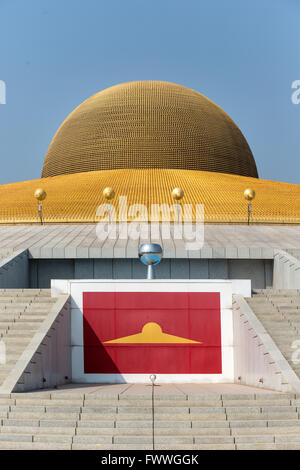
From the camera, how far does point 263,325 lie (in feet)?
42.4

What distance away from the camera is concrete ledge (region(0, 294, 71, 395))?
1056cm

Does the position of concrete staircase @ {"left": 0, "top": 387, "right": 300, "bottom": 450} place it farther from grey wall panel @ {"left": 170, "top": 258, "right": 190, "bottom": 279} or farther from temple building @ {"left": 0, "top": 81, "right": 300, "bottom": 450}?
grey wall panel @ {"left": 170, "top": 258, "right": 190, "bottom": 279}

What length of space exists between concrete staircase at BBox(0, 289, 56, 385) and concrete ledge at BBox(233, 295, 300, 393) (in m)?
4.19

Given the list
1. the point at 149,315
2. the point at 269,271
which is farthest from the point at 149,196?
the point at 149,315

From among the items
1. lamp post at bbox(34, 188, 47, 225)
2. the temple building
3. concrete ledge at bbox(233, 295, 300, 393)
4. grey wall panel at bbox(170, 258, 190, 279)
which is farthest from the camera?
lamp post at bbox(34, 188, 47, 225)

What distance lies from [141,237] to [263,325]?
8.61 metres

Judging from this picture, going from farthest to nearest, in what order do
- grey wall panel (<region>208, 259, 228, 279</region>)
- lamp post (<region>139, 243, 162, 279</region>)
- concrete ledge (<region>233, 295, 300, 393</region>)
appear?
grey wall panel (<region>208, 259, 228, 279</region>) < lamp post (<region>139, 243, 162, 279</region>) < concrete ledge (<region>233, 295, 300, 393</region>)

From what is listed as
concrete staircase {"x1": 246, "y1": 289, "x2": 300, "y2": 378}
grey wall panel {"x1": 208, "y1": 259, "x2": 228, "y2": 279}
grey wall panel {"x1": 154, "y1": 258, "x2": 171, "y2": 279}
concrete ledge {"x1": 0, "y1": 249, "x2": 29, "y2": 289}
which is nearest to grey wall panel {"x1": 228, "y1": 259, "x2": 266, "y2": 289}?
grey wall panel {"x1": 208, "y1": 259, "x2": 228, "y2": 279}

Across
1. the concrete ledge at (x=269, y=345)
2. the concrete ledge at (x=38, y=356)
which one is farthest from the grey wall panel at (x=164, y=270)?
the concrete ledge at (x=38, y=356)

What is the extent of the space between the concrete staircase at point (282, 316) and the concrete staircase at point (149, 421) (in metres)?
1.84

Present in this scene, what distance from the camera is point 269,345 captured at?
459 inches

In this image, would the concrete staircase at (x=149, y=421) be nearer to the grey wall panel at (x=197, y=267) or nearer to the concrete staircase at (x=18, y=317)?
the concrete staircase at (x=18, y=317)

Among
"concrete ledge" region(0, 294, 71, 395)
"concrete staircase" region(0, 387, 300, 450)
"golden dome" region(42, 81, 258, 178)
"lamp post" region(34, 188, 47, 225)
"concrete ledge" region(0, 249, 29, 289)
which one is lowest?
"concrete staircase" region(0, 387, 300, 450)

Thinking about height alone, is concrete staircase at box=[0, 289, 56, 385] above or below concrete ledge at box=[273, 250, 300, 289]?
below
